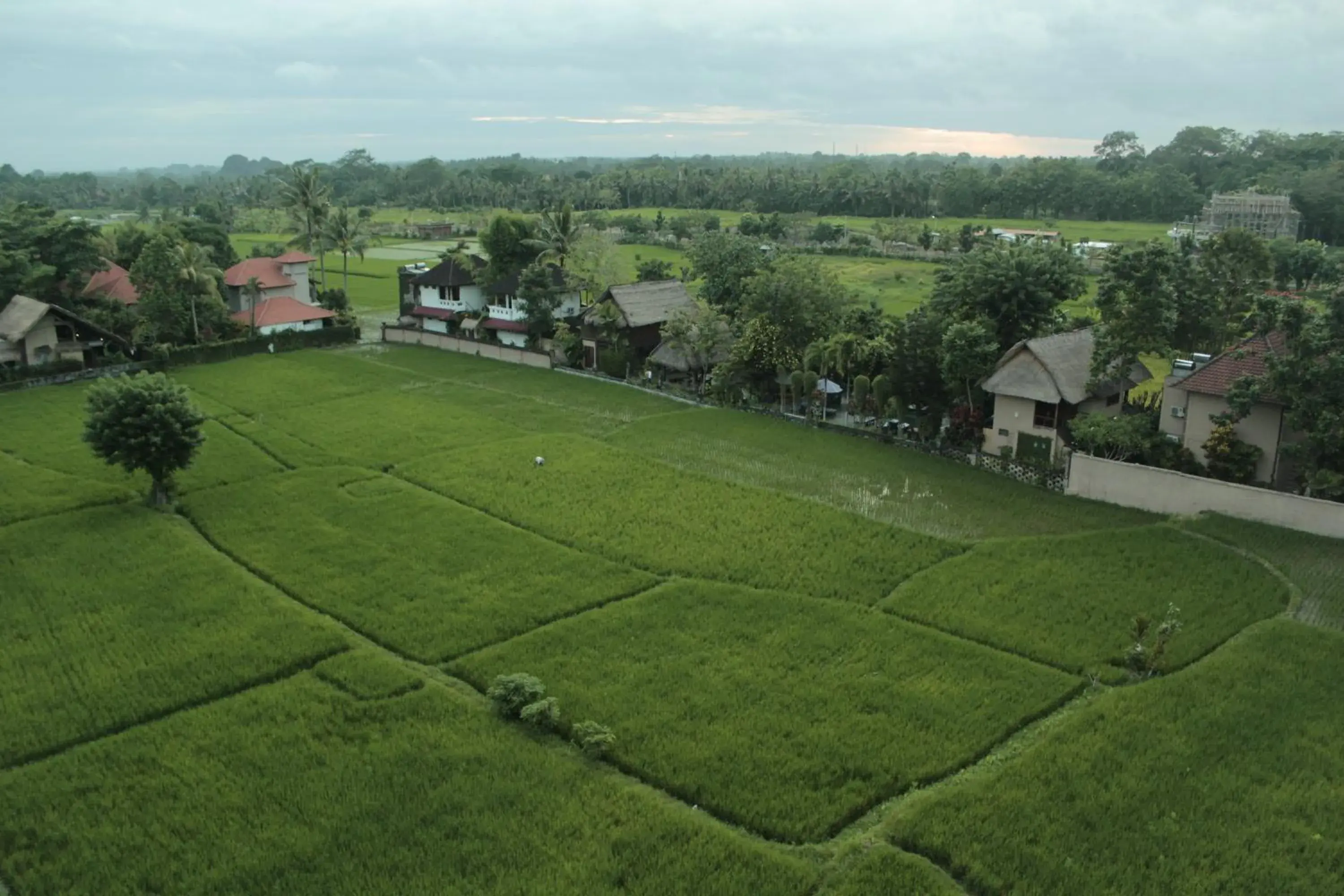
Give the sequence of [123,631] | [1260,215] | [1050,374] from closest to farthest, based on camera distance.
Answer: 1. [123,631]
2. [1050,374]
3. [1260,215]

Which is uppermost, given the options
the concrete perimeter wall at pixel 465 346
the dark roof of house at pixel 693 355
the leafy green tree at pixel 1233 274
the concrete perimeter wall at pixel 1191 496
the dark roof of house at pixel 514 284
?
the leafy green tree at pixel 1233 274

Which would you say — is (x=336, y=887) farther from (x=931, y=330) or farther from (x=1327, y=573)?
(x=931, y=330)

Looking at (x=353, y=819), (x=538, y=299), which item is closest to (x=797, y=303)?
(x=538, y=299)

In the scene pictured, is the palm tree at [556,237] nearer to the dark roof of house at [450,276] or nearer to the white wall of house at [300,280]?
the dark roof of house at [450,276]

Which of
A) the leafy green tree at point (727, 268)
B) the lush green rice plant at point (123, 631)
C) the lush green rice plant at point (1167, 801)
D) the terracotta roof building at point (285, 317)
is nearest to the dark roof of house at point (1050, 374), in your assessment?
the lush green rice plant at point (1167, 801)

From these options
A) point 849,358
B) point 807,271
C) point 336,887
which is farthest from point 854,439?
point 336,887

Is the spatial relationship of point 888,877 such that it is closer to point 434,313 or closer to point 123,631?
point 123,631
